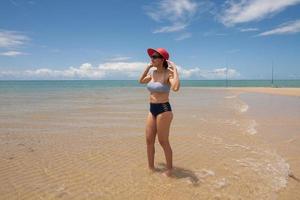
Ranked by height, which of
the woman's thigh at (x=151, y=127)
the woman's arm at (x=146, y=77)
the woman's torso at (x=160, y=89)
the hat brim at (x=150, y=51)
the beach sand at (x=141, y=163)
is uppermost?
the hat brim at (x=150, y=51)

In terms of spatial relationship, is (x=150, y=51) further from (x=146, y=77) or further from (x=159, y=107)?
(x=159, y=107)

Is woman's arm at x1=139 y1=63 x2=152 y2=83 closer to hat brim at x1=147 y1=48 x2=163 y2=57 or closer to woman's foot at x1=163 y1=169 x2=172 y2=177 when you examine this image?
hat brim at x1=147 y1=48 x2=163 y2=57

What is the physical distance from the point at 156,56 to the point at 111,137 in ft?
13.3

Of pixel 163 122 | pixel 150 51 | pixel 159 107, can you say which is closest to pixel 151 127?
pixel 163 122

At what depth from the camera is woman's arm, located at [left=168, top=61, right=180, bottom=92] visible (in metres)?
4.42

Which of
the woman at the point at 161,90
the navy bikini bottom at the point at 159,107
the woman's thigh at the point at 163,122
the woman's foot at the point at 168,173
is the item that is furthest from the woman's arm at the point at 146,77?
the woman's foot at the point at 168,173

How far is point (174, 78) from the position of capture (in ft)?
14.9

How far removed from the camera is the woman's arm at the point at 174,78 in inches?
174

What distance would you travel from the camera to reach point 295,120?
11109mm

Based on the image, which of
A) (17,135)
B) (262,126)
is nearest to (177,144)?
(262,126)

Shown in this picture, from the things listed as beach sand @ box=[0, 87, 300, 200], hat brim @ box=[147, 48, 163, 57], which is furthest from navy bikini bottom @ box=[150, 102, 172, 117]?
beach sand @ box=[0, 87, 300, 200]

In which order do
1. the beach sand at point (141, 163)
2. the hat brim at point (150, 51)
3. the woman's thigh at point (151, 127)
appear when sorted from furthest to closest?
the woman's thigh at point (151, 127) → the hat brim at point (150, 51) → the beach sand at point (141, 163)

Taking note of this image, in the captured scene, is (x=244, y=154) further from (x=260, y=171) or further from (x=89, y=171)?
(x=89, y=171)

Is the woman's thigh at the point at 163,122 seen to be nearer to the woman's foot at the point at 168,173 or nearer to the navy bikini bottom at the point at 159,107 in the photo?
the navy bikini bottom at the point at 159,107
